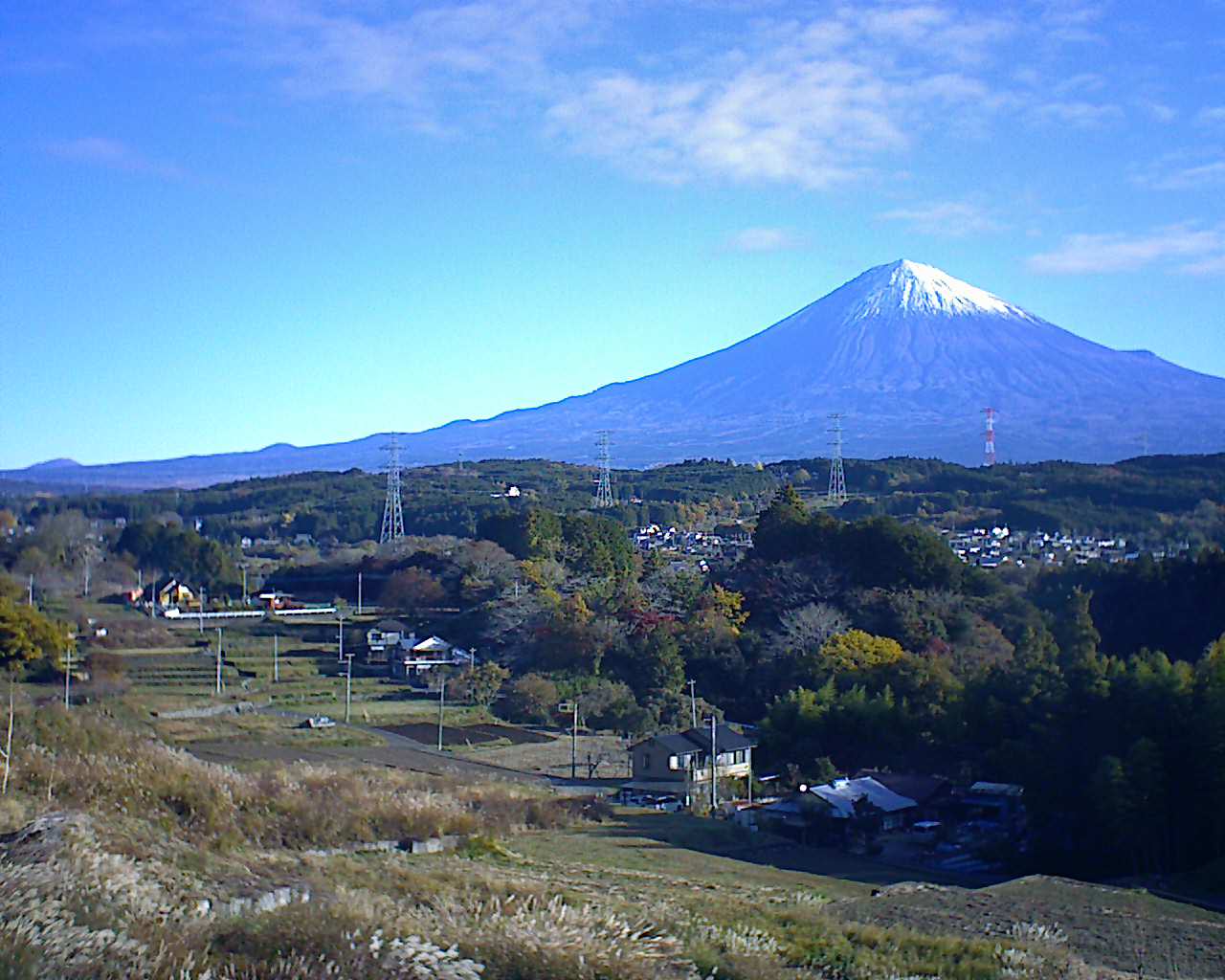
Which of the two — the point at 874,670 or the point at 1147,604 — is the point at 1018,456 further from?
the point at 874,670

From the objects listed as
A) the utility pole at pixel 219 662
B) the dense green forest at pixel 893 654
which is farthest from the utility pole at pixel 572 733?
the utility pole at pixel 219 662

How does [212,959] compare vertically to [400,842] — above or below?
above

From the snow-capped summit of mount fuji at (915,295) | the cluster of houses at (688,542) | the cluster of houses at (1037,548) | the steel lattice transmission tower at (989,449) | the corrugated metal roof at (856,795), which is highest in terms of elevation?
the snow-capped summit of mount fuji at (915,295)

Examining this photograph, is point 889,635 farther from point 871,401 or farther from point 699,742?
point 871,401

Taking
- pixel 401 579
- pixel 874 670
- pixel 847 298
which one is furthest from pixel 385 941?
pixel 847 298

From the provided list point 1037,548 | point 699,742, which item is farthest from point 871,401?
point 699,742

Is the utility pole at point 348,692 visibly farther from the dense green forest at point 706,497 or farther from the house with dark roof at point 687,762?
the dense green forest at point 706,497
